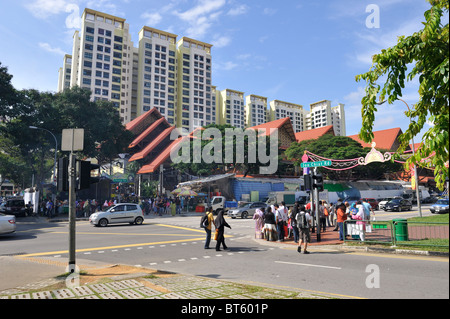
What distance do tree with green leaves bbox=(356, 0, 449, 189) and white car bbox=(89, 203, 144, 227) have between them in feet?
64.8

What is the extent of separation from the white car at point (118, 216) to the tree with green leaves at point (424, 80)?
19756 mm

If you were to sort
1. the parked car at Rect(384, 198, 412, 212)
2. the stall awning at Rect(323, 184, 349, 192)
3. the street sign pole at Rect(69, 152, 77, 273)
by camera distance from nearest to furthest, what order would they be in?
the street sign pole at Rect(69, 152, 77, 273), the parked car at Rect(384, 198, 412, 212), the stall awning at Rect(323, 184, 349, 192)

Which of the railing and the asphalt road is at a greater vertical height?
the railing

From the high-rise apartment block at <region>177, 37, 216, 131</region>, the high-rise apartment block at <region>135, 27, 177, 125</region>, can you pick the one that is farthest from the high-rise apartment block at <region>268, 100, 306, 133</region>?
the high-rise apartment block at <region>135, 27, 177, 125</region>

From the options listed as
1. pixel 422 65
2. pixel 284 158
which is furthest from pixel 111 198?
pixel 422 65

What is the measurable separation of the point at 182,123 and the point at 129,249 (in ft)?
286

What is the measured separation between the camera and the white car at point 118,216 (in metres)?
20.7

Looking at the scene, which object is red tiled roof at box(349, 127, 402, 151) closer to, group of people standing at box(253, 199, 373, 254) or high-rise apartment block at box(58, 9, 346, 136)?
group of people standing at box(253, 199, 373, 254)

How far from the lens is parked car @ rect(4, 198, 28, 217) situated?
29.0 meters

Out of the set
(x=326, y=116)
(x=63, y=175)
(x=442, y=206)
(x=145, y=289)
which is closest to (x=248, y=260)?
(x=145, y=289)

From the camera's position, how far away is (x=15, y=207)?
1145 inches

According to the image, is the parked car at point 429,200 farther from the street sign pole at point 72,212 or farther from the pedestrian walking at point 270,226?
the street sign pole at point 72,212

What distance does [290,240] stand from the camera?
1457 centimetres

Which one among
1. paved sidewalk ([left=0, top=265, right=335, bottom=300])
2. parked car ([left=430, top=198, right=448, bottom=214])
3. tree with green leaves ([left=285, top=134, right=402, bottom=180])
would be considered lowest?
paved sidewalk ([left=0, top=265, right=335, bottom=300])
